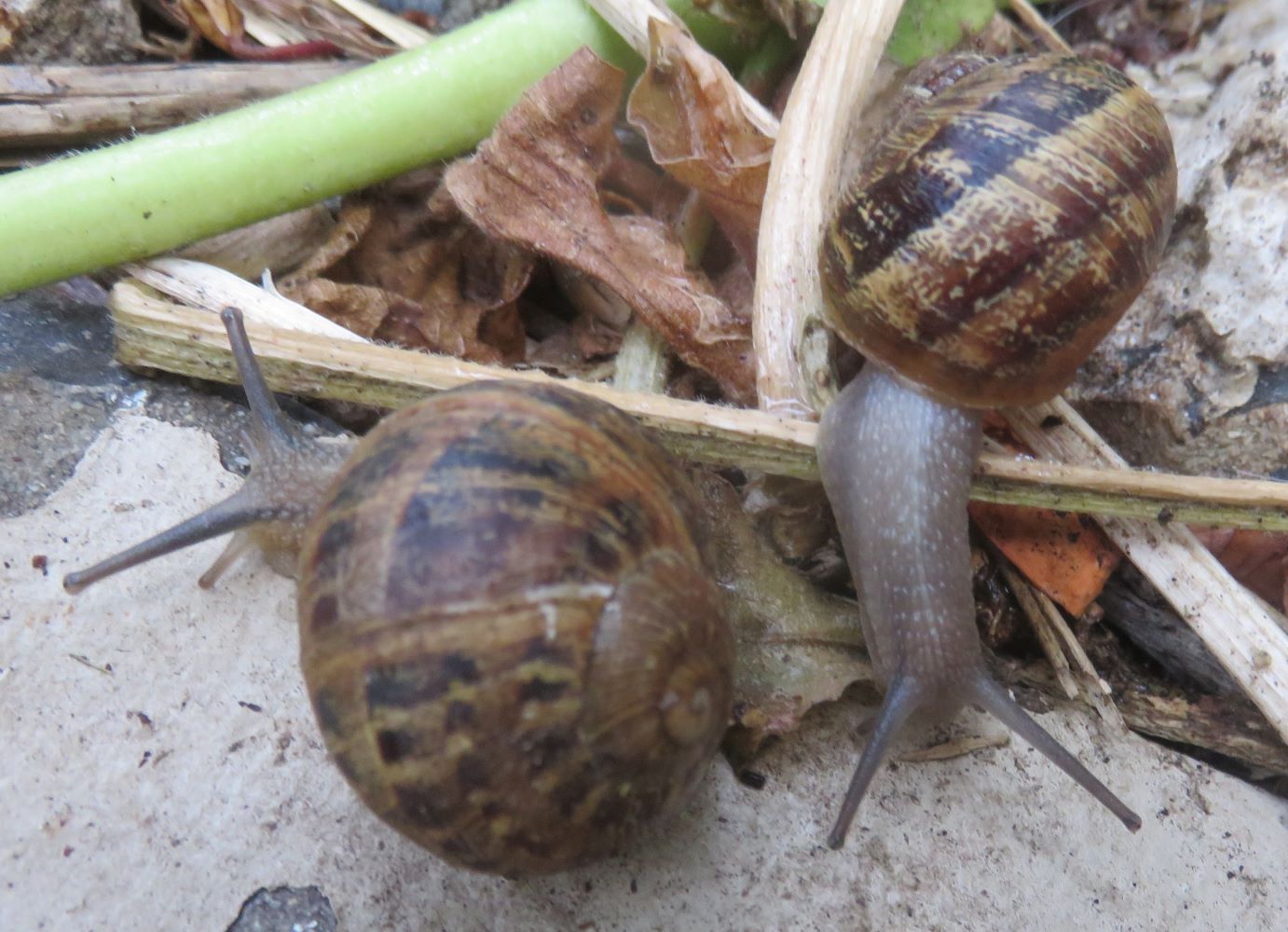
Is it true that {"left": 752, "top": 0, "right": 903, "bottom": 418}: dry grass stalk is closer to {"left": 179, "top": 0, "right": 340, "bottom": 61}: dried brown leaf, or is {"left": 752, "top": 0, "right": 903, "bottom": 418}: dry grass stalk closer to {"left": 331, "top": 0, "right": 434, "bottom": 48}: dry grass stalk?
{"left": 331, "top": 0, "right": 434, "bottom": 48}: dry grass stalk

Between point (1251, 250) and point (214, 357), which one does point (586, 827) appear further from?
point (1251, 250)

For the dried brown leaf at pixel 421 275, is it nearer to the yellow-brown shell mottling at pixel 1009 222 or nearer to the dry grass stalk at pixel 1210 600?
the yellow-brown shell mottling at pixel 1009 222

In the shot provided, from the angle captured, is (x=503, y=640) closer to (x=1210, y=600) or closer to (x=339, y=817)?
(x=339, y=817)

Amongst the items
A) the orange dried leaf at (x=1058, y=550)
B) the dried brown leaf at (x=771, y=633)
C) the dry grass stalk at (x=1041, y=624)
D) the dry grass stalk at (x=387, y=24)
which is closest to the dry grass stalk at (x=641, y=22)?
the dry grass stalk at (x=387, y=24)

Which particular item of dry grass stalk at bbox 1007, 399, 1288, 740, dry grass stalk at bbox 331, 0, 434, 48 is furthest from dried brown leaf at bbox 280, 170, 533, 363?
dry grass stalk at bbox 1007, 399, 1288, 740

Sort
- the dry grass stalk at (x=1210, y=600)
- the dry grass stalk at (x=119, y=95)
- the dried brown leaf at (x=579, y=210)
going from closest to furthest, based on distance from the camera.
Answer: the dry grass stalk at (x=1210, y=600)
the dried brown leaf at (x=579, y=210)
the dry grass stalk at (x=119, y=95)

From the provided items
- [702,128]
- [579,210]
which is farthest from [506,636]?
[702,128]

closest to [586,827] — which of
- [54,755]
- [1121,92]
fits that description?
[54,755]
